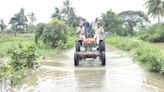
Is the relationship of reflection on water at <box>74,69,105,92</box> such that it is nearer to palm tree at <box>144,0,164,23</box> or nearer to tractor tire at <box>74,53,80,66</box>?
tractor tire at <box>74,53,80,66</box>

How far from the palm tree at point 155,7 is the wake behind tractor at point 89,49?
40133 mm

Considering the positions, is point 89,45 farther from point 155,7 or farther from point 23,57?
point 155,7

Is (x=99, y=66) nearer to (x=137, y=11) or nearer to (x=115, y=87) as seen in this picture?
(x=115, y=87)

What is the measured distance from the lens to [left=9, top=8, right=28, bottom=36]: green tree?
89250mm

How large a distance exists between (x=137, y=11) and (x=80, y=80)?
276ft

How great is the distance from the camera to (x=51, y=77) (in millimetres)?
14555

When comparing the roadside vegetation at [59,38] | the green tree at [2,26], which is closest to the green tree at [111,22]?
the roadside vegetation at [59,38]

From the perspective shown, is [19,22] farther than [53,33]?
Yes

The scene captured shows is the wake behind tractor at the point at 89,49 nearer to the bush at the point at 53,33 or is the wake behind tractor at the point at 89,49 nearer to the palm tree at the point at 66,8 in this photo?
the bush at the point at 53,33

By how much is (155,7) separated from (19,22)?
40.8 meters

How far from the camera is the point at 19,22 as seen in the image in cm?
8962

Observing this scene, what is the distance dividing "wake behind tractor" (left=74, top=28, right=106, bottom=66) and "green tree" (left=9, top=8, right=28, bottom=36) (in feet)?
236

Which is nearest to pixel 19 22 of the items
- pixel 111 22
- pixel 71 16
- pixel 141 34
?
pixel 71 16

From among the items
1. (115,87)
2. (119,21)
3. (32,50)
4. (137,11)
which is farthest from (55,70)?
(137,11)
